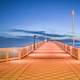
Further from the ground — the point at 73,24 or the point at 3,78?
the point at 73,24

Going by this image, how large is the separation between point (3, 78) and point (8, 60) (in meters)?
7.42

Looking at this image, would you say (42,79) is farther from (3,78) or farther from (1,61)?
(1,61)

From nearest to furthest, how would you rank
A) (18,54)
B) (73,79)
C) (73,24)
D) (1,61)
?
(73,79), (1,61), (18,54), (73,24)

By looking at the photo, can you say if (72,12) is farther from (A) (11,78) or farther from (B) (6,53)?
(A) (11,78)

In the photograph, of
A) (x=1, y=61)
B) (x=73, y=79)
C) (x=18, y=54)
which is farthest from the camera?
(x=18, y=54)

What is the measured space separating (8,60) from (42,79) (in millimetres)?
7943

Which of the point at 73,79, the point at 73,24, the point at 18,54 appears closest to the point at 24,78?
the point at 73,79

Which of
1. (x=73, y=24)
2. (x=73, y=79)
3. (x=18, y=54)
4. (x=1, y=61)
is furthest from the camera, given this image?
(x=73, y=24)

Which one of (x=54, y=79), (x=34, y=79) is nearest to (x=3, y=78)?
(x=34, y=79)

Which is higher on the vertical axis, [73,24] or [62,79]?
[73,24]

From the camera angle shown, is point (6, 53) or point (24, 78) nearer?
point (24, 78)

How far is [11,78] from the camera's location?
29.6 ft

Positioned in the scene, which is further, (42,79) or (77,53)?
(77,53)

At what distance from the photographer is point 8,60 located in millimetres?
16422
